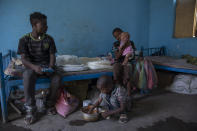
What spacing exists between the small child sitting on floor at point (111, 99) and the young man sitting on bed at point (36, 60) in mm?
667

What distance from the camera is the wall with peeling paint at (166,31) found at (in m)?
4.59

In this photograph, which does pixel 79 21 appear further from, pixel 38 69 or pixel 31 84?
pixel 31 84

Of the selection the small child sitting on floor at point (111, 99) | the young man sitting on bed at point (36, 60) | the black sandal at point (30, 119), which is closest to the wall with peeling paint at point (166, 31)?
the small child sitting on floor at point (111, 99)

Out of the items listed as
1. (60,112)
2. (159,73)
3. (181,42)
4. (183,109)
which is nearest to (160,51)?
(181,42)

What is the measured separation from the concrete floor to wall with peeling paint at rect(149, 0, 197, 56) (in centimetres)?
199

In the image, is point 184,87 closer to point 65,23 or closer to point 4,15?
point 65,23

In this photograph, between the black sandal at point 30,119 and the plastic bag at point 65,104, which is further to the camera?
the plastic bag at point 65,104

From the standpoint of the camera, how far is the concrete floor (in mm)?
→ 2219

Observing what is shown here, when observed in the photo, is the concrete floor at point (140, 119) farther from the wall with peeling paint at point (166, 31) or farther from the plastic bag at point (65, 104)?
the wall with peeling paint at point (166, 31)

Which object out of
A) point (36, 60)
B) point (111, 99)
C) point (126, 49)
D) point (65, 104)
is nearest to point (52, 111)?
point (65, 104)

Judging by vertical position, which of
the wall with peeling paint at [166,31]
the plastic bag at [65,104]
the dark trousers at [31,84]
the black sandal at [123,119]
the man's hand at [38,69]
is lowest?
the black sandal at [123,119]

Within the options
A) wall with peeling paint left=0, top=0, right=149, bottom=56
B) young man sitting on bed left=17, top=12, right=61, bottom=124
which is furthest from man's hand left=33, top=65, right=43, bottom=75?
wall with peeling paint left=0, top=0, right=149, bottom=56

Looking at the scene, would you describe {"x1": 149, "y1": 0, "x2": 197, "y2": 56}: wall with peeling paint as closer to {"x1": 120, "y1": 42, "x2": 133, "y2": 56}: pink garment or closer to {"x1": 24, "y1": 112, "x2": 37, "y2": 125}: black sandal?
{"x1": 120, "y1": 42, "x2": 133, "y2": 56}: pink garment

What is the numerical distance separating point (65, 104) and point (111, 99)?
2.36 feet
